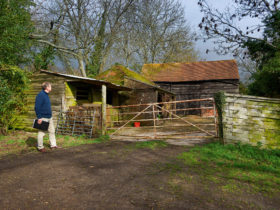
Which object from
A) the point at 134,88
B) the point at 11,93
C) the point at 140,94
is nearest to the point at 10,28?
the point at 11,93

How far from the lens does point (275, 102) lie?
4836 millimetres

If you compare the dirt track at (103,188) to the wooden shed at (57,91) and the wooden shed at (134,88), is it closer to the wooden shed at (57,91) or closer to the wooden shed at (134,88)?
the wooden shed at (57,91)

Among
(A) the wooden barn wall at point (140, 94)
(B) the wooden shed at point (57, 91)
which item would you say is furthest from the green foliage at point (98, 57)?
(B) the wooden shed at point (57, 91)

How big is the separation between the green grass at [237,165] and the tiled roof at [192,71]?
1580 cm

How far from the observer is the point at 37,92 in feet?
29.7

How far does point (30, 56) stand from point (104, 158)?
26.2 ft

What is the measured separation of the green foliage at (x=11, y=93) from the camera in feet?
23.0

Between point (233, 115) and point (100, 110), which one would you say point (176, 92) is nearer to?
point (100, 110)

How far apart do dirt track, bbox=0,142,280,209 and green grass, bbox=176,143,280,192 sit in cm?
44

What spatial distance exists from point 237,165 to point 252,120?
1.86 metres

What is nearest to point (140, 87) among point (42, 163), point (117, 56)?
point (42, 163)

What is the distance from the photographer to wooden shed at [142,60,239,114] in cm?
1919

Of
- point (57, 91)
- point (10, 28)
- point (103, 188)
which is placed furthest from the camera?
point (57, 91)

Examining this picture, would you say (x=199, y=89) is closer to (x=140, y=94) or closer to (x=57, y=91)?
(x=140, y=94)
